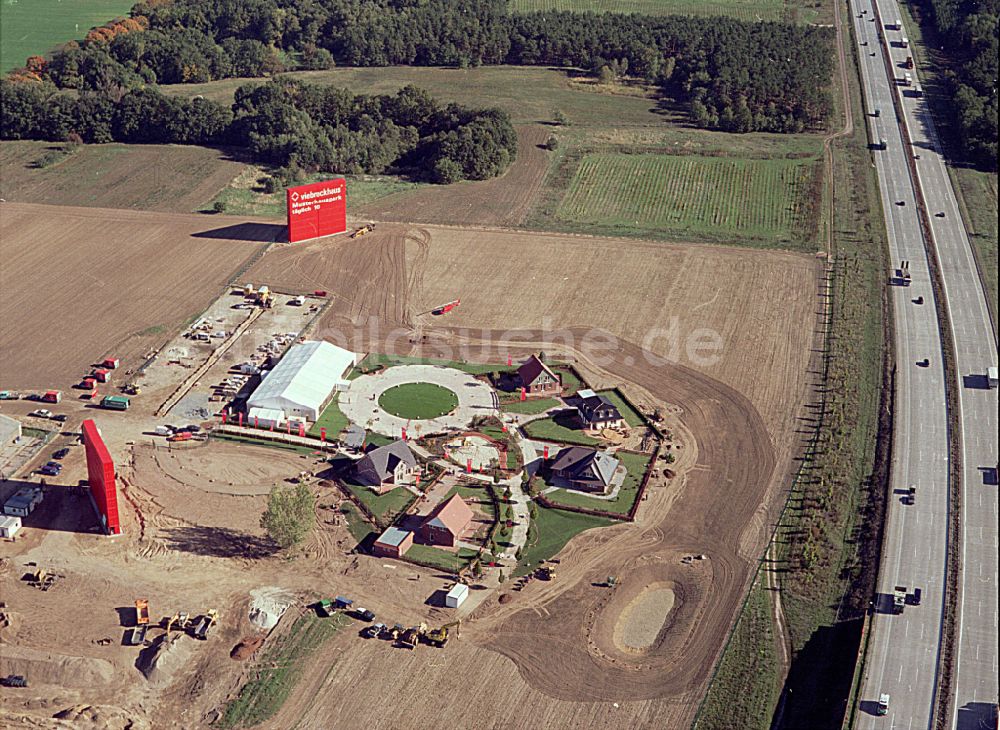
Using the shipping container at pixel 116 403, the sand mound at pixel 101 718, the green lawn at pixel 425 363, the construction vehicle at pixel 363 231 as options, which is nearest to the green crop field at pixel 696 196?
the construction vehicle at pixel 363 231

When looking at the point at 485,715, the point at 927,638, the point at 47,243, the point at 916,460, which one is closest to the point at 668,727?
the point at 485,715

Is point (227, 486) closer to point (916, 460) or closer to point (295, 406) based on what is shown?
point (295, 406)

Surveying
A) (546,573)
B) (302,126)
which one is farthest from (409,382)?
(302,126)

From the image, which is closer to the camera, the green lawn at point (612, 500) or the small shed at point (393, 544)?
the small shed at point (393, 544)

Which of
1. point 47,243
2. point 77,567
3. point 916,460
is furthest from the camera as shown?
point 47,243

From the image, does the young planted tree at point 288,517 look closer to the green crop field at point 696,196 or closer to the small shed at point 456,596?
the small shed at point 456,596

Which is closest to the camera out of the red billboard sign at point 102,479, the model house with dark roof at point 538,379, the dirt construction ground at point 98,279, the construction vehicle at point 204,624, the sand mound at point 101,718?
the sand mound at point 101,718

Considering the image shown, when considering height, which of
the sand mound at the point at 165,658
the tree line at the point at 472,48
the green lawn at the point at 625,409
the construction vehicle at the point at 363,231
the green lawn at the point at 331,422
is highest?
the tree line at the point at 472,48
